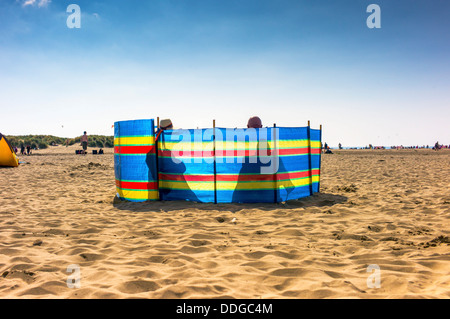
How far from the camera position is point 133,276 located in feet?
11.2

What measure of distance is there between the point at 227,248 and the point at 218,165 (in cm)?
340

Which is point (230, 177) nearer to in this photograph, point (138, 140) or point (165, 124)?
point (165, 124)

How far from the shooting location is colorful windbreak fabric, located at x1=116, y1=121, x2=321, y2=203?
7.53 metres

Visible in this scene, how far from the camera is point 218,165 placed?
7.54 m

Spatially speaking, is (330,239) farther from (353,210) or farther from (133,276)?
(133,276)

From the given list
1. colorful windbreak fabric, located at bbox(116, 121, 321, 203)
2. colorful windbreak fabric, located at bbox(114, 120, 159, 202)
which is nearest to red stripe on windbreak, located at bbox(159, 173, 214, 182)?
colorful windbreak fabric, located at bbox(116, 121, 321, 203)

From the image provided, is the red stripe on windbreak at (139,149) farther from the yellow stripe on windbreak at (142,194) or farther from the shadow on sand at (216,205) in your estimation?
the shadow on sand at (216,205)

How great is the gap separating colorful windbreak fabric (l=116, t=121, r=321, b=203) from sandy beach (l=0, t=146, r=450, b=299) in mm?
446

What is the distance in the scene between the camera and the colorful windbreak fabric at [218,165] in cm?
753
